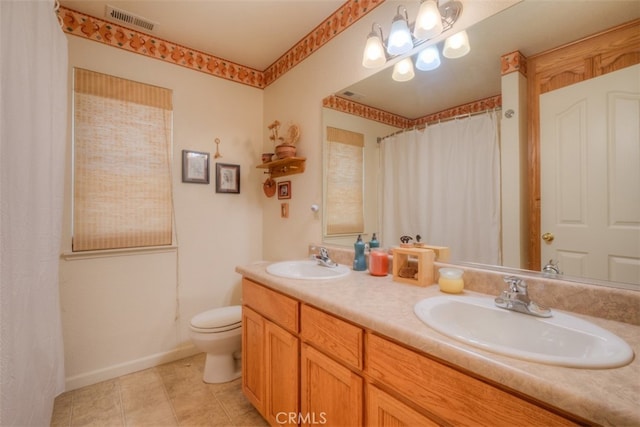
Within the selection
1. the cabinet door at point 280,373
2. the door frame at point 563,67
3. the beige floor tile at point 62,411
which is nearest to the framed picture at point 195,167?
the cabinet door at point 280,373

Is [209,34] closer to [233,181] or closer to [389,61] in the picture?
[233,181]

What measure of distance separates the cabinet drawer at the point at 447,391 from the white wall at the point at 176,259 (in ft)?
6.16

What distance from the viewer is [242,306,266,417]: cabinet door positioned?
148cm

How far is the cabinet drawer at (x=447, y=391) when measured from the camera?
588 mm

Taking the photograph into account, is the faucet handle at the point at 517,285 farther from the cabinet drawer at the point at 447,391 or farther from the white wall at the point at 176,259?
the white wall at the point at 176,259

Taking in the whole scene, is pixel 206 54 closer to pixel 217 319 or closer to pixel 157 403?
pixel 217 319

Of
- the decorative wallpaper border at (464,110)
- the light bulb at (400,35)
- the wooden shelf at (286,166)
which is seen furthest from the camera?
the wooden shelf at (286,166)

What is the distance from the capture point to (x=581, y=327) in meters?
0.77

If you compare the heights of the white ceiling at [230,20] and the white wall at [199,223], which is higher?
the white ceiling at [230,20]

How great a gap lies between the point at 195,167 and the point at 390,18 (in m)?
1.78

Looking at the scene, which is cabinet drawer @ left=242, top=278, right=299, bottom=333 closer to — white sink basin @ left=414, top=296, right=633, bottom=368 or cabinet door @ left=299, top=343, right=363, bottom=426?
cabinet door @ left=299, top=343, right=363, bottom=426

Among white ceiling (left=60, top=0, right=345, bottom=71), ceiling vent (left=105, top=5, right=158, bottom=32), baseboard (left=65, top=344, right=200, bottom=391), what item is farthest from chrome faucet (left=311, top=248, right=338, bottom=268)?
ceiling vent (left=105, top=5, right=158, bottom=32)

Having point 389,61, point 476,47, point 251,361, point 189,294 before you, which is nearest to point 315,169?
point 389,61

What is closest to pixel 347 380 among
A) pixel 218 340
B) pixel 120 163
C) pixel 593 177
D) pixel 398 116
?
pixel 593 177
